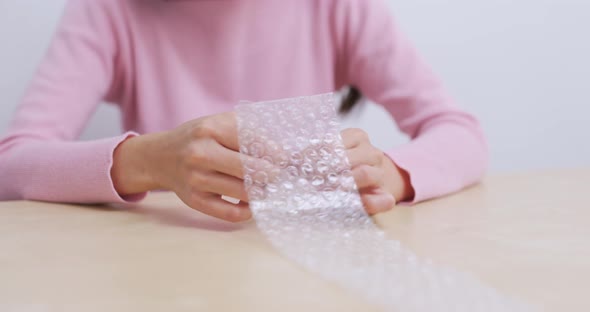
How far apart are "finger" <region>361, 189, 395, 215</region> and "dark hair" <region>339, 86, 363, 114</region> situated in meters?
0.50

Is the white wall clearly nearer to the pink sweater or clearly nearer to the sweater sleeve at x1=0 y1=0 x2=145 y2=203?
the pink sweater

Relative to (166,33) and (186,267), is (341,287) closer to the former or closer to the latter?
(186,267)

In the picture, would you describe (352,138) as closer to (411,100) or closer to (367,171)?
(367,171)

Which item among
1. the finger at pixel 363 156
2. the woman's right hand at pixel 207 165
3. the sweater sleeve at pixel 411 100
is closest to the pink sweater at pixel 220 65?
the sweater sleeve at pixel 411 100

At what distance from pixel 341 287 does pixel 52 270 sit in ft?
0.65

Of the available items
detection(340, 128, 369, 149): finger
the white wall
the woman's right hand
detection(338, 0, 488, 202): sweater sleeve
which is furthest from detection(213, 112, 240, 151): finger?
the white wall

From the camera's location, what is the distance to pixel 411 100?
2.91 ft

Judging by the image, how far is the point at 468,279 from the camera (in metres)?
0.37

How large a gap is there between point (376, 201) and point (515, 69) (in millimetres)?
915

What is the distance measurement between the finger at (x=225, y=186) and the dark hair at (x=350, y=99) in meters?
0.56

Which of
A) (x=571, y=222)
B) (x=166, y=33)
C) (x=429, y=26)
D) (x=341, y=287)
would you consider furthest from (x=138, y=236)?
(x=429, y=26)

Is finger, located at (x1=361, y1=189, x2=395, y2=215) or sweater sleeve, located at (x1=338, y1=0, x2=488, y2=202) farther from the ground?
finger, located at (x1=361, y1=189, x2=395, y2=215)

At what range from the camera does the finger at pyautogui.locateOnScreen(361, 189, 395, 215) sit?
0.55m

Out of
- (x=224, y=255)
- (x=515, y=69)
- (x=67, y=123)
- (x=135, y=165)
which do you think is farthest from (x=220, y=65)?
(x=515, y=69)
